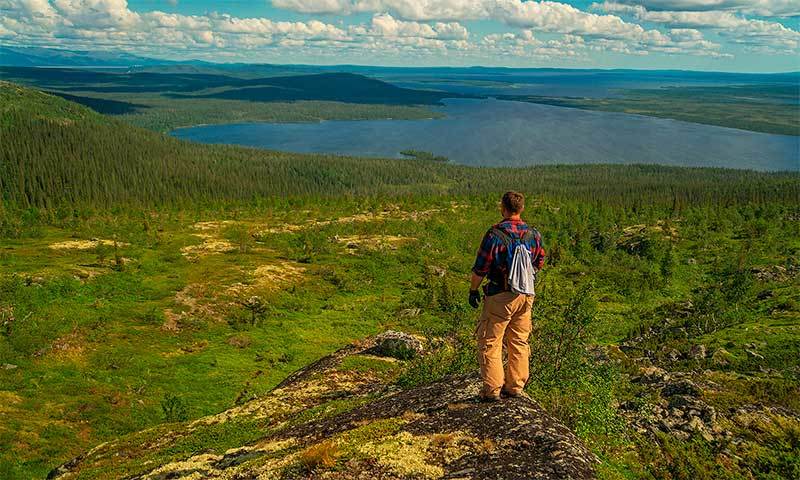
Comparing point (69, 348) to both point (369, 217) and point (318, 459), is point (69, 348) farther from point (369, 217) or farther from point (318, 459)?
point (369, 217)

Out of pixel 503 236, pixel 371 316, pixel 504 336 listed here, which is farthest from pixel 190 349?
pixel 503 236

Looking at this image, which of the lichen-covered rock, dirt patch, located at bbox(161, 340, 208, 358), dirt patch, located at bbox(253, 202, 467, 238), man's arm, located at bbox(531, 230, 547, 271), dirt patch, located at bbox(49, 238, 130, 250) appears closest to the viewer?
man's arm, located at bbox(531, 230, 547, 271)

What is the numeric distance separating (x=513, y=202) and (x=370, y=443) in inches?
276

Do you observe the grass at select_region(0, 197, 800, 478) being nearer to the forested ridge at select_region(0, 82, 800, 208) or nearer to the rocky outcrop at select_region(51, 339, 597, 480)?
the rocky outcrop at select_region(51, 339, 597, 480)

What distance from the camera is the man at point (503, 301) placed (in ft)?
39.7

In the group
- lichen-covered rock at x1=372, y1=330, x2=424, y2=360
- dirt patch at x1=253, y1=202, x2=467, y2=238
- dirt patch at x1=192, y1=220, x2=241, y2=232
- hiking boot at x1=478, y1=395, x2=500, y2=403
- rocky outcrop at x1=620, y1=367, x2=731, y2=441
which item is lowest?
dirt patch at x1=192, y1=220, x2=241, y2=232

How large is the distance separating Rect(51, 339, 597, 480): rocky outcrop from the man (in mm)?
1058

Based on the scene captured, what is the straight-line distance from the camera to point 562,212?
401 feet

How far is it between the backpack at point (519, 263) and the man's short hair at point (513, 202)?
0.60 meters

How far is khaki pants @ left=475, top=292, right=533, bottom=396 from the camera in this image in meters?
12.3

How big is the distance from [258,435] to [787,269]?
7201 centimetres

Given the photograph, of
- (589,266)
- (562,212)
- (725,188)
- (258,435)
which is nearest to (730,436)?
(258,435)

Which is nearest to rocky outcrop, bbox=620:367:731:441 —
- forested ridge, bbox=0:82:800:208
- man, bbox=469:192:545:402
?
man, bbox=469:192:545:402

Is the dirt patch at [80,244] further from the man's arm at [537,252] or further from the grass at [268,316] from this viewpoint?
the man's arm at [537,252]
